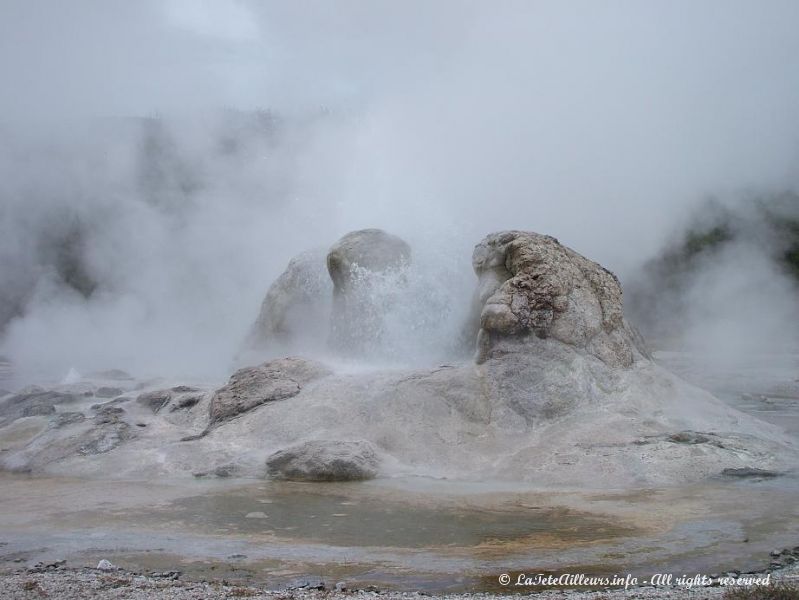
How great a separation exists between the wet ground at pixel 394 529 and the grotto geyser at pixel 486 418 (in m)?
0.47

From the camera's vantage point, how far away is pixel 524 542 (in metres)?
5.39

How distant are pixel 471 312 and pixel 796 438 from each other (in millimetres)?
4381

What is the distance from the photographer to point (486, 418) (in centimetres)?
883

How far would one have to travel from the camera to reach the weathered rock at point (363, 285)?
12.0m

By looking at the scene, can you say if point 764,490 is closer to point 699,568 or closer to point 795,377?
point 699,568

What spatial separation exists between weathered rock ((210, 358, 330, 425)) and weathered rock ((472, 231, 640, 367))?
2.24m

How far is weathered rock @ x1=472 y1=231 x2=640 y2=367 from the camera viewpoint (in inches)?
377

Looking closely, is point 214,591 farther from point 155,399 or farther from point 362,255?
point 362,255

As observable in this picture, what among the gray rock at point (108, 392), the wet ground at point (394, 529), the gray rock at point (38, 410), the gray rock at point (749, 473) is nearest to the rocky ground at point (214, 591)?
the wet ground at point (394, 529)

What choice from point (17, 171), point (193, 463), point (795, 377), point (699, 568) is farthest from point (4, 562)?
point (17, 171)

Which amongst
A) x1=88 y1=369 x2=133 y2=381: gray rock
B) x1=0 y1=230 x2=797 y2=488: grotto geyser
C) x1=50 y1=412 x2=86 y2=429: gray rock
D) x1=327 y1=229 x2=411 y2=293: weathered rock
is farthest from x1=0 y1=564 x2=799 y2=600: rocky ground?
x1=88 y1=369 x2=133 y2=381: gray rock
